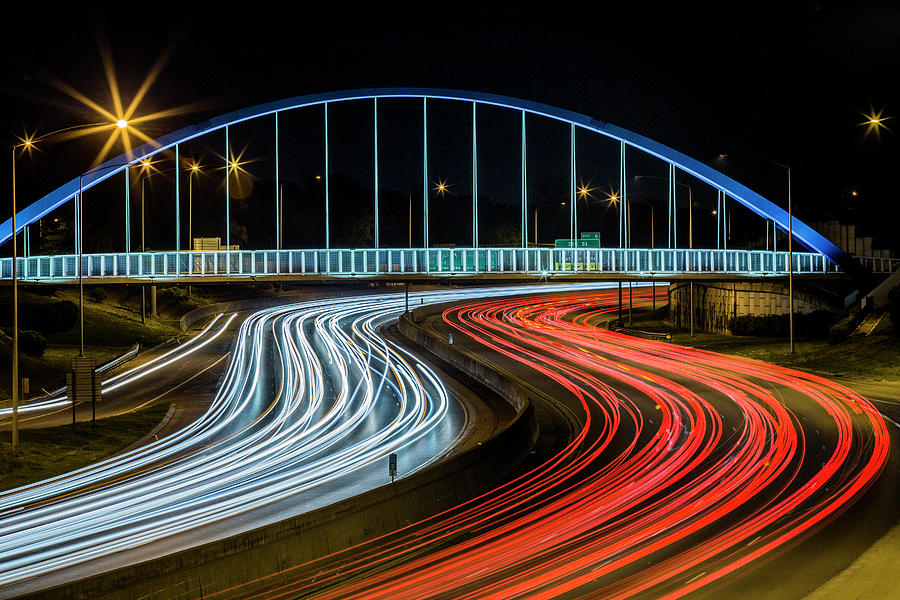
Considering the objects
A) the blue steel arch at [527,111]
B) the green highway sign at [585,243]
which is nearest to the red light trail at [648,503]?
the blue steel arch at [527,111]

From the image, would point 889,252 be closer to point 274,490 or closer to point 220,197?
point 274,490

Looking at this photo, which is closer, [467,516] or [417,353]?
[467,516]

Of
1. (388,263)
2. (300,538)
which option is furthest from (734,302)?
(300,538)

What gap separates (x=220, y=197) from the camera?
115125mm

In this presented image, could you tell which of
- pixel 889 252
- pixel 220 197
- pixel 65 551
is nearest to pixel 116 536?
pixel 65 551

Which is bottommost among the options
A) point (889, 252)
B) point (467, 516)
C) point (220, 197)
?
point (467, 516)

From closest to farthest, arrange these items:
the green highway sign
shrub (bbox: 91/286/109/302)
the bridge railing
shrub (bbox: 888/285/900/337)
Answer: shrub (bbox: 888/285/900/337) → the bridge railing → the green highway sign → shrub (bbox: 91/286/109/302)

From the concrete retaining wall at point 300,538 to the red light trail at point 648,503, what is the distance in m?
0.24

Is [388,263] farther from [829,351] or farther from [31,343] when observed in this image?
[829,351]

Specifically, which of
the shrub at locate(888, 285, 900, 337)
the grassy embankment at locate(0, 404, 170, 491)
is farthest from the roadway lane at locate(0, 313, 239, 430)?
the shrub at locate(888, 285, 900, 337)

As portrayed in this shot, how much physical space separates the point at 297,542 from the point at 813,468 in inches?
454

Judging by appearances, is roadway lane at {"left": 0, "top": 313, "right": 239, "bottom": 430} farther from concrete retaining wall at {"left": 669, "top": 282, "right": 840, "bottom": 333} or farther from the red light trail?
concrete retaining wall at {"left": 669, "top": 282, "right": 840, "bottom": 333}

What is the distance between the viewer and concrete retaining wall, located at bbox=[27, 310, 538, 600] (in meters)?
11.3

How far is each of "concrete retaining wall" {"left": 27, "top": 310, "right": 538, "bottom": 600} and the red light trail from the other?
243mm
